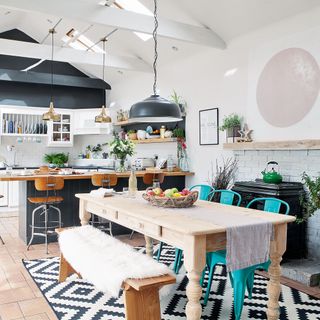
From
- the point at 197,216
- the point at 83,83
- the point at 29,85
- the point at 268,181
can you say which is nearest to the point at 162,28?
the point at 268,181

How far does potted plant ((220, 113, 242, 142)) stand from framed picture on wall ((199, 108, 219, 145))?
19.4 inches

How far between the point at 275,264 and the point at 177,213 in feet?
2.75

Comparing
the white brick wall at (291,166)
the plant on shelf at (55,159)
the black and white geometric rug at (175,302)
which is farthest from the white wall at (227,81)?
the plant on shelf at (55,159)

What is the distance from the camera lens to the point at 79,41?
8.09 metres

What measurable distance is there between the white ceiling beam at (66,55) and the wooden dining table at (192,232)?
13.7 feet

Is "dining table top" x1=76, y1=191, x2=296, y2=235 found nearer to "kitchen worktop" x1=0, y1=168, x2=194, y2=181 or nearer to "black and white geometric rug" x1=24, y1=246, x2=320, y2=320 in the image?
"black and white geometric rug" x1=24, y1=246, x2=320, y2=320

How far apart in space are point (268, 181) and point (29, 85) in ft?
21.5

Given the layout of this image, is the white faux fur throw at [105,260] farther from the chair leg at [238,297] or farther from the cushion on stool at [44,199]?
the cushion on stool at [44,199]

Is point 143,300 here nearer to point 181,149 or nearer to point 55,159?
point 181,149

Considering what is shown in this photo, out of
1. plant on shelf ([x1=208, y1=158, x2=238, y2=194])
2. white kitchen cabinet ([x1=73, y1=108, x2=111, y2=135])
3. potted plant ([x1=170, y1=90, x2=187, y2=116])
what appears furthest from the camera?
white kitchen cabinet ([x1=73, y1=108, x2=111, y2=135])

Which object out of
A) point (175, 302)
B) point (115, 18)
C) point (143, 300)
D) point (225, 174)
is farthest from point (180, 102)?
point (143, 300)

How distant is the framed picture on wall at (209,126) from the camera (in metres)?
6.05

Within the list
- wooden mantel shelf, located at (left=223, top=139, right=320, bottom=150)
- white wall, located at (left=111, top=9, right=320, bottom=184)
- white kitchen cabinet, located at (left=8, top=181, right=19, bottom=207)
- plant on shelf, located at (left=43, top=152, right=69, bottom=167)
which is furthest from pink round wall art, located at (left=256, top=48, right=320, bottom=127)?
plant on shelf, located at (left=43, top=152, right=69, bottom=167)

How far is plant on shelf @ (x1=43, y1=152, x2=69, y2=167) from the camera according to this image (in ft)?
30.5
